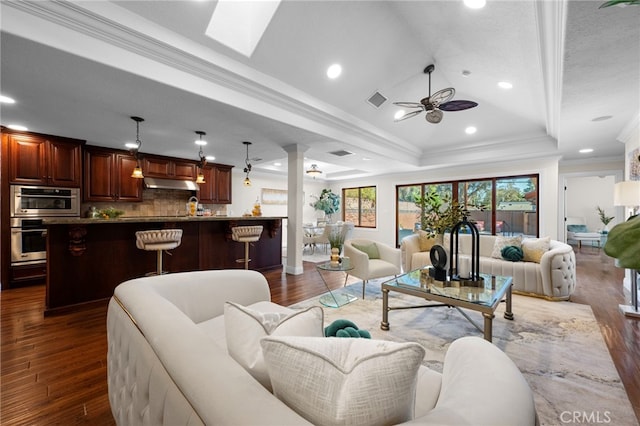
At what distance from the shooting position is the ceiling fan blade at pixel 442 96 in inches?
118

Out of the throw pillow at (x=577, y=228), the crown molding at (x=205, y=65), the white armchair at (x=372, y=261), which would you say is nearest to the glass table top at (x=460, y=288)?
the white armchair at (x=372, y=261)

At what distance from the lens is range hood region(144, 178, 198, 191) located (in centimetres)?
546

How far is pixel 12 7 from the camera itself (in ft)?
6.07

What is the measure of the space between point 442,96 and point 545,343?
2719 mm

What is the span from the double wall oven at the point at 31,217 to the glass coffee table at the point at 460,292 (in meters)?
4.94

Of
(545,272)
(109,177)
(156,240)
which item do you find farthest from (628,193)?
(109,177)

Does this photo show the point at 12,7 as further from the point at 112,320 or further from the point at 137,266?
the point at 137,266

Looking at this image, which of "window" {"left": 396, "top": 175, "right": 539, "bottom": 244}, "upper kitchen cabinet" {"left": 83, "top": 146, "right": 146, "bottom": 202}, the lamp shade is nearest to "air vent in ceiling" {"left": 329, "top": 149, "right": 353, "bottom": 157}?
"window" {"left": 396, "top": 175, "right": 539, "bottom": 244}

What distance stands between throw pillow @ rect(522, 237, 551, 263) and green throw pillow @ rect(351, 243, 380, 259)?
7.01 ft

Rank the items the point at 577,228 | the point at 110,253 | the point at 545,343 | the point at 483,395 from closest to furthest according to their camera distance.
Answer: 1. the point at 483,395
2. the point at 545,343
3. the point at 110,253
4. the point at 577,228

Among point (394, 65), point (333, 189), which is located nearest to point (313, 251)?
point (333, 189)

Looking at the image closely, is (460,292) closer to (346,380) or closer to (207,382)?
(346,380)

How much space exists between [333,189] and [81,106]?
296 inches

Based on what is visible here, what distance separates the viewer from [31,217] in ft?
13.0
